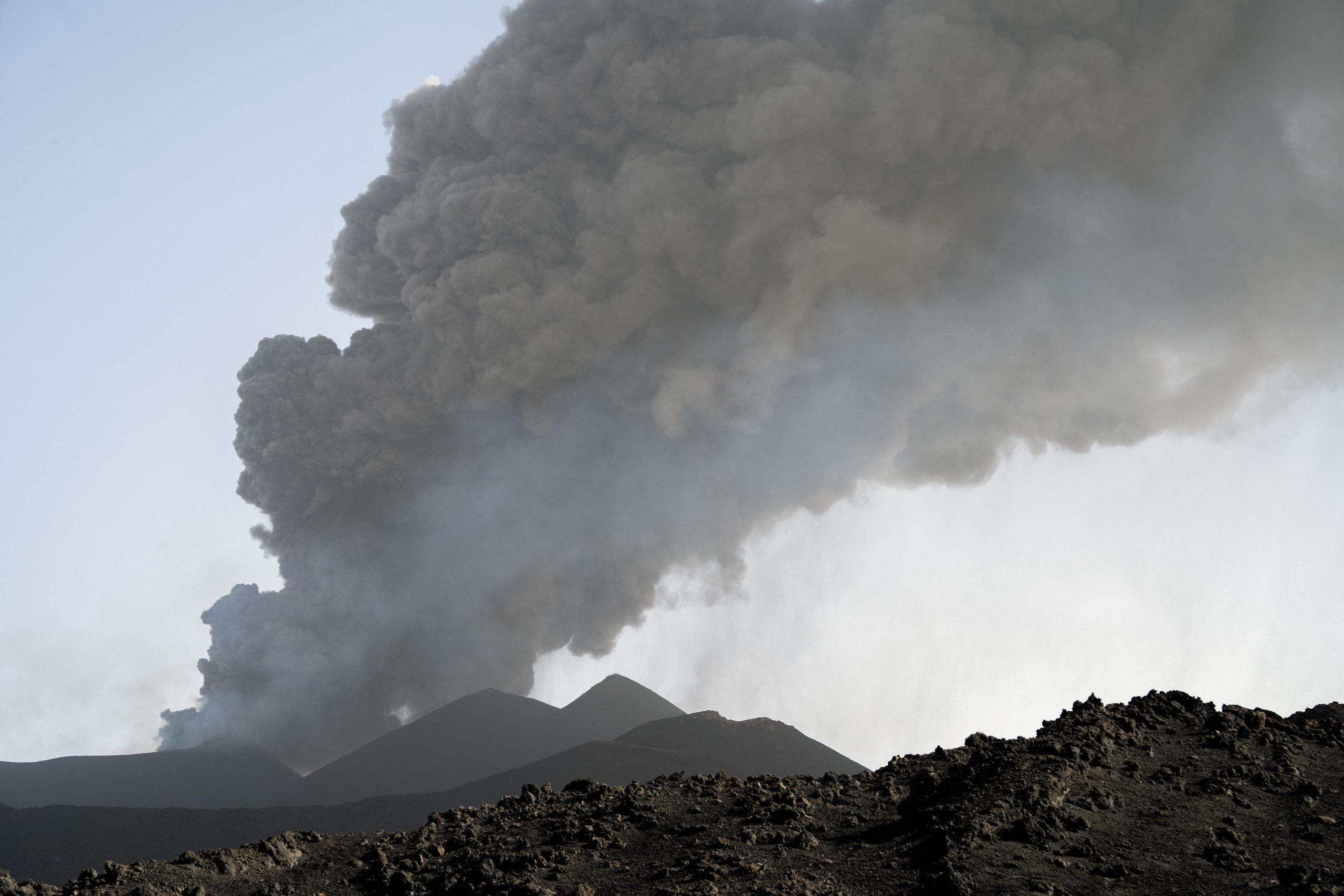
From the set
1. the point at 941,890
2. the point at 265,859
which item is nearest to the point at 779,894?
the point at 941,890

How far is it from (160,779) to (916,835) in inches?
2745

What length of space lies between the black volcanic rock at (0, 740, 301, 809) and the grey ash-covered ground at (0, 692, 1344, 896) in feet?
194

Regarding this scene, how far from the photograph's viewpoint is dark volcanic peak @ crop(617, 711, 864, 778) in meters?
59.2

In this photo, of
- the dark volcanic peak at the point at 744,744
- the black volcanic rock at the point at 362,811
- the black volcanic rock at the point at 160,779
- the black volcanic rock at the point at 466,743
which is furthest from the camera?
the black volcanic rock at the point at 466,743

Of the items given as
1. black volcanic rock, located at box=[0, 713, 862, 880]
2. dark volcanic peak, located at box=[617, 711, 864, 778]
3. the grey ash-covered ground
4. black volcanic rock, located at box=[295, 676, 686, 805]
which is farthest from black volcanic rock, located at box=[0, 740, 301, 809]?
the grey ash-covered ground

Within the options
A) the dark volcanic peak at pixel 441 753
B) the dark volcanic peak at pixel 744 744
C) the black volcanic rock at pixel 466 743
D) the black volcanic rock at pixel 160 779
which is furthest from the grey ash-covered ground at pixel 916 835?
the black volcanic rock at pixel 160 779

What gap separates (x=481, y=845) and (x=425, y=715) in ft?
220

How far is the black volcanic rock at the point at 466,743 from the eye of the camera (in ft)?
224

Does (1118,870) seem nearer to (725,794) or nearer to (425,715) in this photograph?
(725,794)

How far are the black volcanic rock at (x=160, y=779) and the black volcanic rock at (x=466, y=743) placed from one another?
11.4ft

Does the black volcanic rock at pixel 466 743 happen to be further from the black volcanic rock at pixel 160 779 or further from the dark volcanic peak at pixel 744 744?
the dark volcanic peak at pixel 744 744

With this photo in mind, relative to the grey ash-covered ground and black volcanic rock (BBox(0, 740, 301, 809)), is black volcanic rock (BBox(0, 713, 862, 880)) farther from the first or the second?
the grey ash-covered ground

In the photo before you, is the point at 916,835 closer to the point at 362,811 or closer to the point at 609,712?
the point at 362,811

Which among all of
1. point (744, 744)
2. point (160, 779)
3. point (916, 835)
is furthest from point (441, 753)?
point (916, 835)
